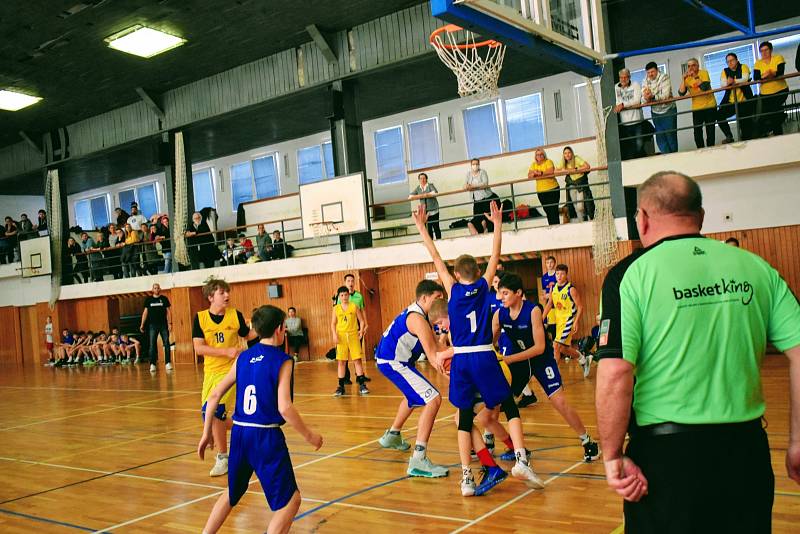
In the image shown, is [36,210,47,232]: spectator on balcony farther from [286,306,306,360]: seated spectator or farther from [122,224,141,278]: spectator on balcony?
[286,306,306,360]: seated spectator

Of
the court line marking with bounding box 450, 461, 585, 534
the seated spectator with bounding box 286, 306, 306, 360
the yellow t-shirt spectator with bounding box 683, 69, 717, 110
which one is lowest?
the court line marking with bounding box 450, 461, 585, 534

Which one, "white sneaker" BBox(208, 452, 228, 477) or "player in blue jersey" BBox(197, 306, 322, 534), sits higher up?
"player in blue jersey" BBox(197, 306, 322, 534)

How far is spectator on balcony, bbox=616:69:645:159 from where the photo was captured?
13273 mm

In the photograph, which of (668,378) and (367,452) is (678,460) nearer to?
(668,378)

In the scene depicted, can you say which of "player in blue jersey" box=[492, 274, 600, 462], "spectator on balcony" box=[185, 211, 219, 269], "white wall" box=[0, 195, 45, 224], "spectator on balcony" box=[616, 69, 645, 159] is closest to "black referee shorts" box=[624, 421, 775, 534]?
"player in blue jersey" box=[492, 274, 600, 462]

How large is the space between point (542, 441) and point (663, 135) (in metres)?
8.66

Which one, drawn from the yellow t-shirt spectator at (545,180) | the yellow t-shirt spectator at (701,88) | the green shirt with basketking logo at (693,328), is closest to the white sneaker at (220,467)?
the green shirt with basketking logo at (693,328)

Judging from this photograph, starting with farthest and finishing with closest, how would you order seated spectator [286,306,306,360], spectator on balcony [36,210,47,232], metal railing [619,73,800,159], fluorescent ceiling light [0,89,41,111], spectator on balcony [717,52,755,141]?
1. spectator on balcony [36,210,47,232]
2. fluorescent ceiling light [0,89,41,111]
3. seated spectator [286,306,306,360]
4. spectator on balcony [717,52,755,141]
5. metal railing [619,73,800,159]

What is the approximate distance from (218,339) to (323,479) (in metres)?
1.62

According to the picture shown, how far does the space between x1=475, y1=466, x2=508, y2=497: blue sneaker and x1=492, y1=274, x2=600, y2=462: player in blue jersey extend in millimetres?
842

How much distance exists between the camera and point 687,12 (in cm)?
1453

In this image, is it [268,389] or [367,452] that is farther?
[367,452]

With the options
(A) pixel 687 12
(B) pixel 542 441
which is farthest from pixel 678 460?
(A) pixel 687 12

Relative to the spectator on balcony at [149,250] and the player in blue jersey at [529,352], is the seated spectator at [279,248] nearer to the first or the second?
the spectator on balcony at [149,250]
